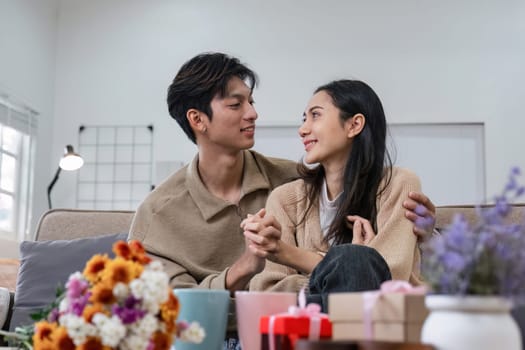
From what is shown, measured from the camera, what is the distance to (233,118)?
101 inches

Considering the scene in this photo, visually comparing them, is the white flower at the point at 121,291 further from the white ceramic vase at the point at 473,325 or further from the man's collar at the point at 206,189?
the man's collar at the point at 206,189

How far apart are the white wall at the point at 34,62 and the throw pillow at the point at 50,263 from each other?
9.71ft

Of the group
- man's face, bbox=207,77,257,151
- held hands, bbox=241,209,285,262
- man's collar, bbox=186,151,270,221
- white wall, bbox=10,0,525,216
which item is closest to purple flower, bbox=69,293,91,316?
held hands, bbox=241,209,285,262

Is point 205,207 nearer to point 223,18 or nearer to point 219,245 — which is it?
point 219,245

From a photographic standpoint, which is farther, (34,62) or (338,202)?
(34,62)

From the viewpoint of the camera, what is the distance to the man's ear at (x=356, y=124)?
2320 mm

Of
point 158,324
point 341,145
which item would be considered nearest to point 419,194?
point 341,145

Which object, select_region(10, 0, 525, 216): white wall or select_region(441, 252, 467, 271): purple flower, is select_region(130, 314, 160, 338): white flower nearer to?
select_region(441, 252, 467, 271): purple flower

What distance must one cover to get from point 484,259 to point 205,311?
22.2 inches

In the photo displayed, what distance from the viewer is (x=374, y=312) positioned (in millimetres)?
883

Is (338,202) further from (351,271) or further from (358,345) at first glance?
(358,345)

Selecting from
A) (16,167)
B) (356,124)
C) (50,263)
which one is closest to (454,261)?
(356,124)

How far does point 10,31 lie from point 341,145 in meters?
3.95

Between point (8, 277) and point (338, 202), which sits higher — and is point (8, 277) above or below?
below
